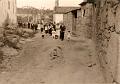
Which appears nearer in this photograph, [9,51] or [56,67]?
[56,67]

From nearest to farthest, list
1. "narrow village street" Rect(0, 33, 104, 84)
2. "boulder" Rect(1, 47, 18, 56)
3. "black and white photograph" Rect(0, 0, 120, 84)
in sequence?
"black and white photograph" Rect(0, 0, 120, 84) → "narrow village street" Rect(0, 33, 104, 84) → "boulder" Rect(1, 47, 18, 56)

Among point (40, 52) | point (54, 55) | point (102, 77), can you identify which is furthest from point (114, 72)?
point (40, 52)

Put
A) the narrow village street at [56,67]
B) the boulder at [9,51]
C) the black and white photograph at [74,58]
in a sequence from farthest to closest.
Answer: the boulder at [9,51] → the narrow village street at [56,67] → the black and white photograph at [74,58]

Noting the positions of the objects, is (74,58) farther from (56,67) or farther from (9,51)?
(9,51)

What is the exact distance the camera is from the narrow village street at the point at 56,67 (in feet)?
30.1

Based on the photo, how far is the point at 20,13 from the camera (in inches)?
1783

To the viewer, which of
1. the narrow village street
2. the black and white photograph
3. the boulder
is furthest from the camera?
the boulder

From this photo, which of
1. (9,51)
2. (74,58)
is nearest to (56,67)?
(74,58)

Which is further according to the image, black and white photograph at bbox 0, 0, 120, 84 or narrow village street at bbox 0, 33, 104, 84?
narrow village street at bbox 0, 33, 104, 84

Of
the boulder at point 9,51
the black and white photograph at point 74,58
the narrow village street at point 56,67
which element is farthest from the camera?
the boulder at point 9,51

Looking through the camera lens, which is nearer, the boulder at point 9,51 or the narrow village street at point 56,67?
the narrow village street at point 56,67

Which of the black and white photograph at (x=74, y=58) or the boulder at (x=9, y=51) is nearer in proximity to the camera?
the black and white photograph at (x=74, y=58)

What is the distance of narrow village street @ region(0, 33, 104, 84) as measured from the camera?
919 centimetres

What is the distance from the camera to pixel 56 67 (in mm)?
11031
